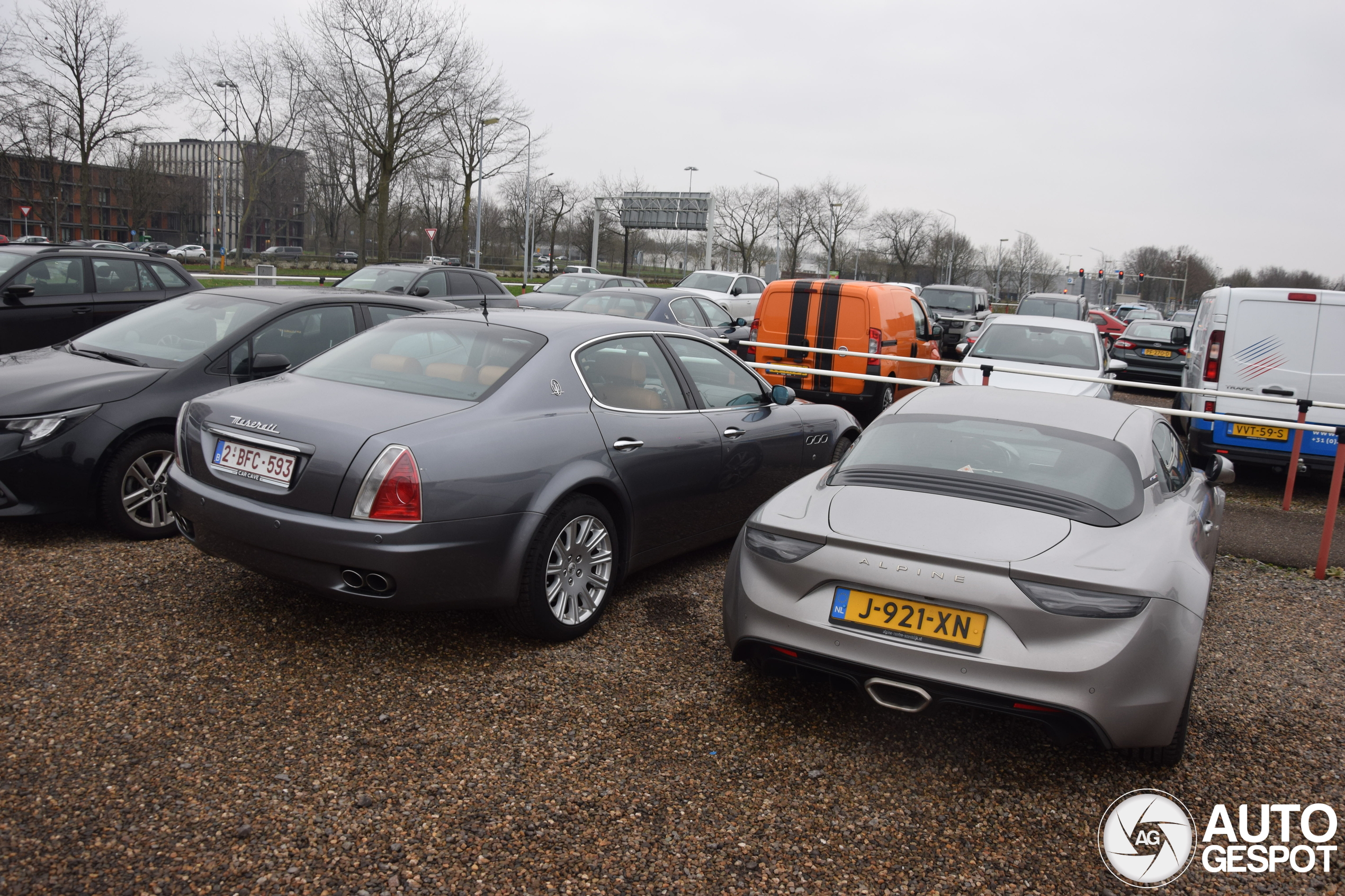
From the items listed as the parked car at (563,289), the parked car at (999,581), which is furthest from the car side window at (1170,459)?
the parked car at (563,289)

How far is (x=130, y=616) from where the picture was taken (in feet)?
13.6

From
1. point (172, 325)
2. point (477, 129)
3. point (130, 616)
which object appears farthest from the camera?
point (477, 129)

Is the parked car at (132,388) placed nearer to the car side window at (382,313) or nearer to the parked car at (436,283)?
the car side window at (382,313)

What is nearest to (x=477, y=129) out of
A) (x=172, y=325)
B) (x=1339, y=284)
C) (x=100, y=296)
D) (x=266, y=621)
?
(x=100, y=296)

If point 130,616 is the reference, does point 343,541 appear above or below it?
above

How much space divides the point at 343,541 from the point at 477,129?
39.4 metres

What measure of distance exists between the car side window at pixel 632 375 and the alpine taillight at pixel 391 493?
113 centimetres

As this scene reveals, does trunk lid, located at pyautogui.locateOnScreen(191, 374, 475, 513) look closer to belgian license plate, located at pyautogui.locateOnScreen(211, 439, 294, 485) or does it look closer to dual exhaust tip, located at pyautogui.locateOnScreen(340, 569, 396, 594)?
belgian license plate, located at pyautogui.locateOnScreen(211, 439, 294, 485)

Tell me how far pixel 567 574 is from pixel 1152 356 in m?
17.2

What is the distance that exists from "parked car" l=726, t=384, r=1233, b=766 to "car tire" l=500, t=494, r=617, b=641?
815 mm

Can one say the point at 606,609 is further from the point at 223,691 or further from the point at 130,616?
the point at 130,616

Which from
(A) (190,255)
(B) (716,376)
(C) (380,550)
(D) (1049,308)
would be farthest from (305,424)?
(A) (190,255)

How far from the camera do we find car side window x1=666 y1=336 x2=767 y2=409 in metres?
5.17

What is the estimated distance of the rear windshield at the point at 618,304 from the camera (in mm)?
12656
